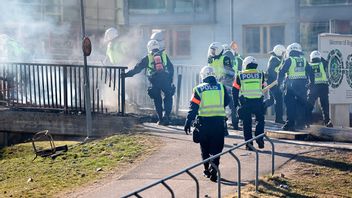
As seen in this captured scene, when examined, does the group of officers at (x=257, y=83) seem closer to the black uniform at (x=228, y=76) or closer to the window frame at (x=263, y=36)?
the black uniform at (x=228, y=76)

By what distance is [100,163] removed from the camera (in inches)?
526

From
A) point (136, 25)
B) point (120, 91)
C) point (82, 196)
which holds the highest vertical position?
point (136, 25)

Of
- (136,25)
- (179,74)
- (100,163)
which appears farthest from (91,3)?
(100,163)

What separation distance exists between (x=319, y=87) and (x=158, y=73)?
375 centimetres

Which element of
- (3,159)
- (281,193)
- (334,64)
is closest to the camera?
(281,193)

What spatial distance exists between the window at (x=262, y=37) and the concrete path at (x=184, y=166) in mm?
16013

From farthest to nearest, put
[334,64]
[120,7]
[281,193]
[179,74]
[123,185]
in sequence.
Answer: [120,7] < [179,74] < [334,64] < [123,185] < [281,193]

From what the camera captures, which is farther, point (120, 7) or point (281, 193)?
point (120, 7)

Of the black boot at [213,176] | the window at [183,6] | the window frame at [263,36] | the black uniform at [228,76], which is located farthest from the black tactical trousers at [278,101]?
the window at [183,6]

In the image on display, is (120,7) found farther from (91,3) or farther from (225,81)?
(225,81)

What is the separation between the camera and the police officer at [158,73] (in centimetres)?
1667

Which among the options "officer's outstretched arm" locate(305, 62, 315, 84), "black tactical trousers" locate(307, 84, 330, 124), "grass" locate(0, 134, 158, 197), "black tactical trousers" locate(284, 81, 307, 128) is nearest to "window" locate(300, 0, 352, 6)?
"black tactical trousers" locate(307, 84, 330, 124)

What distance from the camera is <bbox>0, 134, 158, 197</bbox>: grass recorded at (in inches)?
476

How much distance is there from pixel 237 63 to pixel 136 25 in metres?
16.1
